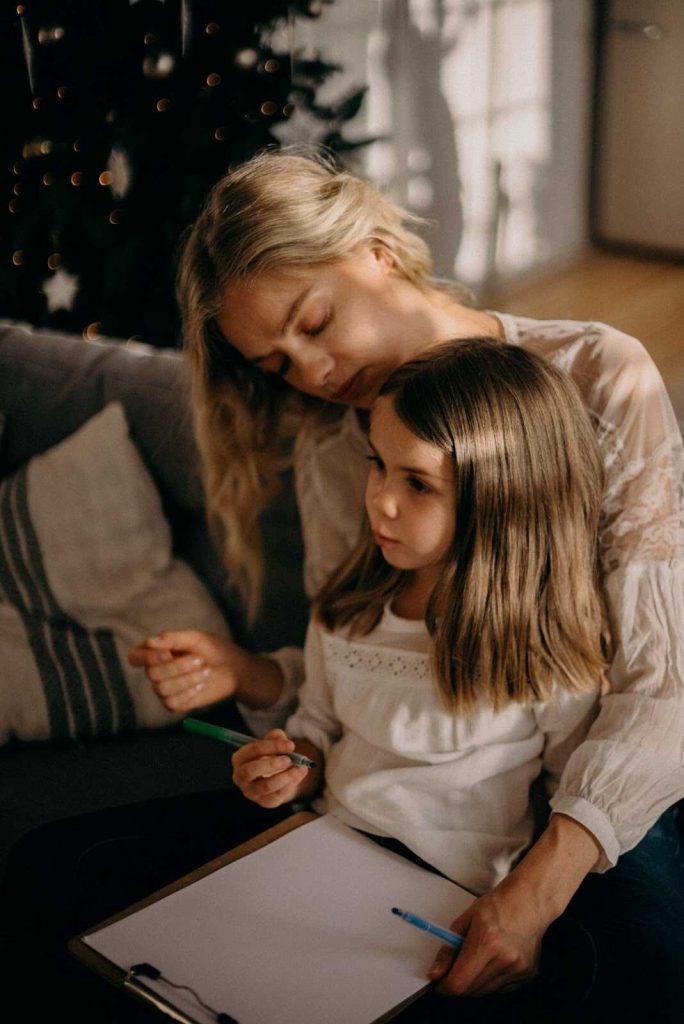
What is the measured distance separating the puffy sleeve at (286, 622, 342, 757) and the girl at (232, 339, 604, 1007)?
12 cm

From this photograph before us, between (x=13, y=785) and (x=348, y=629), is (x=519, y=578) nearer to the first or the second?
(x=348, y=629)

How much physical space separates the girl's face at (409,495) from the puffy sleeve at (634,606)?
21 centimetres

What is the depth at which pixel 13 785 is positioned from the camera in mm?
1620

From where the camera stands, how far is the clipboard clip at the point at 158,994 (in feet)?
3.27

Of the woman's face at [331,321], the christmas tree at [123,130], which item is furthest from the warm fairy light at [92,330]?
the woman's face at [331,321]

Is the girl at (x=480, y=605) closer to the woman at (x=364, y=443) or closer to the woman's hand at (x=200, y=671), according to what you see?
the woman at (x=364, y=443)

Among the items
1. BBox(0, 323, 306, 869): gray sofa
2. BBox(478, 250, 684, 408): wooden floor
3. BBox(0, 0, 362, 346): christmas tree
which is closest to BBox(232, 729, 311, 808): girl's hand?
BBox(0, 323, 306, 869): gray sofa

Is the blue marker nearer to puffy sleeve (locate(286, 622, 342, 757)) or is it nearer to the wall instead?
puffy sleeve (locate(286, 622, 342, 757))

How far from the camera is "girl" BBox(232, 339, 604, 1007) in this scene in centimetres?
117

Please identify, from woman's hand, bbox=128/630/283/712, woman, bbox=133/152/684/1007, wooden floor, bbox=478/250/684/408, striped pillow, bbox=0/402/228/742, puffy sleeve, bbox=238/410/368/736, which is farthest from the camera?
wooden floor, bbox=478/250/684/408

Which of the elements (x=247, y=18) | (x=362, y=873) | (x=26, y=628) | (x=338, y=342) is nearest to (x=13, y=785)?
(x=26, y=628)

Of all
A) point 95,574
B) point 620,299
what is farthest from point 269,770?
point 620,299

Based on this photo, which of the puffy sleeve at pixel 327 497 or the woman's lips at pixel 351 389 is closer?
the woman's lips at pixel 351 389

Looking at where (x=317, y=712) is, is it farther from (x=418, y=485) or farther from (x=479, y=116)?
(x=479, y=116)
